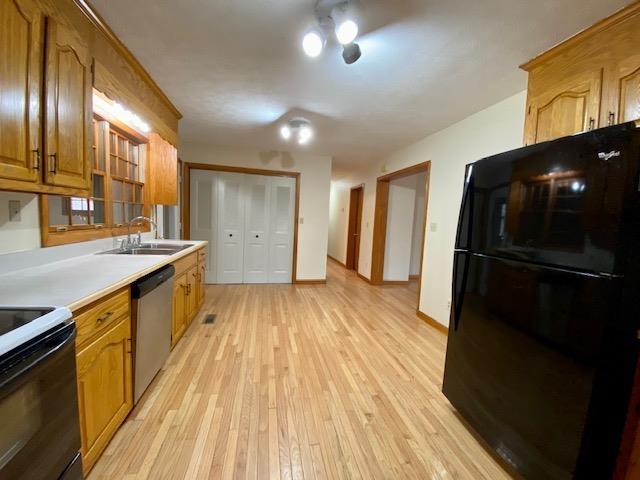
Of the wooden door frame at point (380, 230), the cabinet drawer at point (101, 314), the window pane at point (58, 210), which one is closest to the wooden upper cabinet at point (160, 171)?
the window pane at point (58, 210)

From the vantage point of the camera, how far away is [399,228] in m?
5.00

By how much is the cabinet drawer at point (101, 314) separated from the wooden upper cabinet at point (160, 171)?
1727 mm

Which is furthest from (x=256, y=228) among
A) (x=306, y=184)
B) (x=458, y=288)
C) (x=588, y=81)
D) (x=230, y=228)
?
(x=588, y=81)

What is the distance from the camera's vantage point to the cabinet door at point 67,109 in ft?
3.98

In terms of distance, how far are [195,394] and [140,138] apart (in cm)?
246

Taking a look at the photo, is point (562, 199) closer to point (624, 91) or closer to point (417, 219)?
point (624, 91)

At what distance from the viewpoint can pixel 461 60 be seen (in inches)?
69.5

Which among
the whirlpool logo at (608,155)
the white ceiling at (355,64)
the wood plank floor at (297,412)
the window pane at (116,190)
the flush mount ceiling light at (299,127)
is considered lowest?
the wood plank floor at (297,412)

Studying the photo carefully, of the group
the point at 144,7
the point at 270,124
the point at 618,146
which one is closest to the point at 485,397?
the point at 618,146

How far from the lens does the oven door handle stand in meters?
0.70

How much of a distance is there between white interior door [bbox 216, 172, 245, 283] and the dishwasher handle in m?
2.58

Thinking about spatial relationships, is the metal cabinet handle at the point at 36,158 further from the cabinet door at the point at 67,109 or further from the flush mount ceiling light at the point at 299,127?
the flush mount ceiling light at the point at 299,127

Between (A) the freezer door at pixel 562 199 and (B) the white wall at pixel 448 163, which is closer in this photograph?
(A) the freezer door at pixel 562 199

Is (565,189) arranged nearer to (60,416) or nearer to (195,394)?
(60,416)
